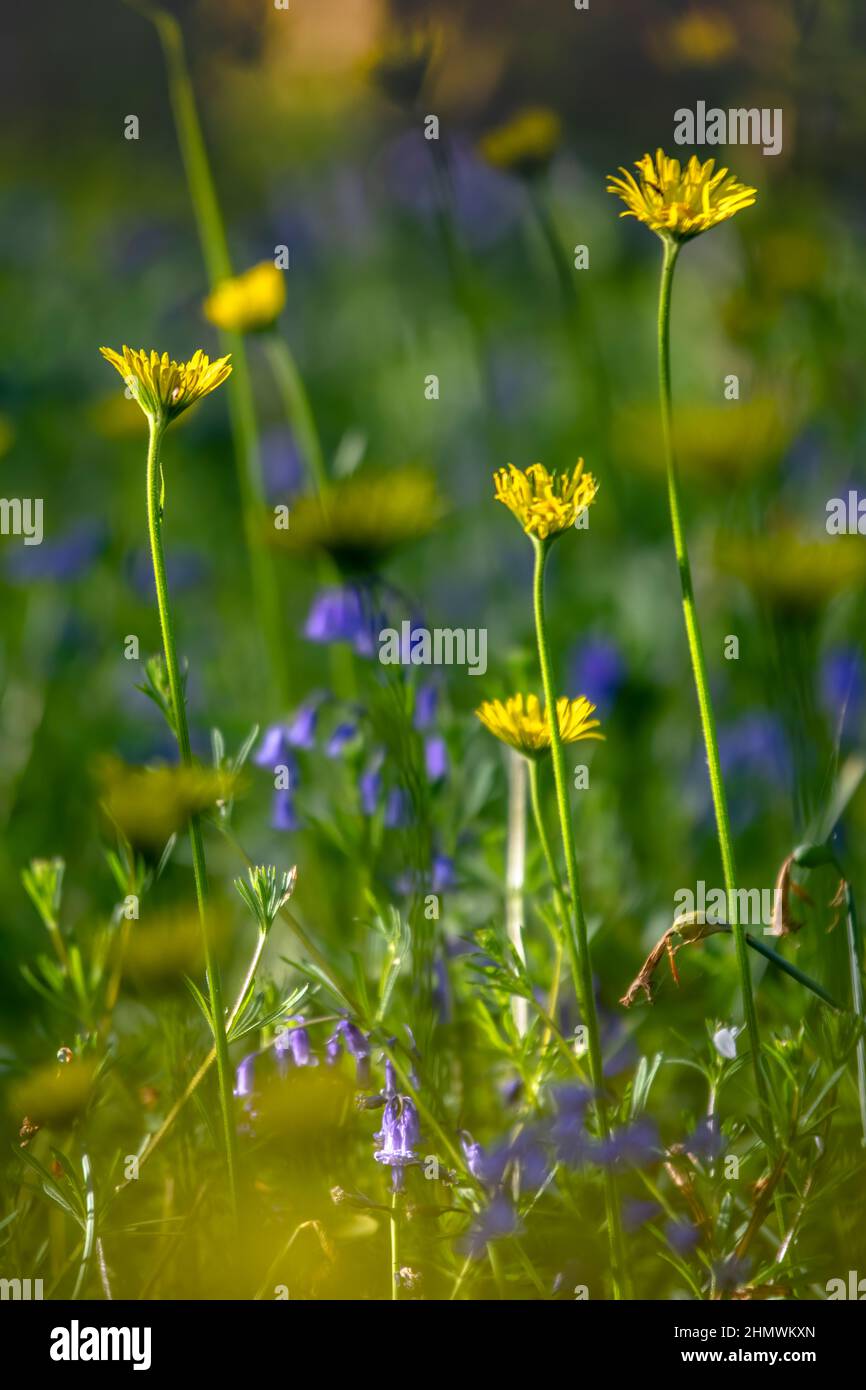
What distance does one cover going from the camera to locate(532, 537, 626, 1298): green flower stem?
3.09 ft

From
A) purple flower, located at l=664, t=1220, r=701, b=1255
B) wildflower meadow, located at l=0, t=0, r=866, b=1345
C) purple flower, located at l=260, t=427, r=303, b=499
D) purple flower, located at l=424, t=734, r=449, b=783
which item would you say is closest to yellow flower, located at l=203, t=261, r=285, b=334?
wildflower meadow, located at l=0, t=0, r=866, b=1345

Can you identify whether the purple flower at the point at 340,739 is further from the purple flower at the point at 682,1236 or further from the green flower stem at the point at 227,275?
the purple flower at the point at 682,1236

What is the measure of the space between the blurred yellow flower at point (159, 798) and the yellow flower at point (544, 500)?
1.02 ft

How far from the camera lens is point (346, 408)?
329cm

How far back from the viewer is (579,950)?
1.01 meters

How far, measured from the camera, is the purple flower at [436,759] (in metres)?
1.34

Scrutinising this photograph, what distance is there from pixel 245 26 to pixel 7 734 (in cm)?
106

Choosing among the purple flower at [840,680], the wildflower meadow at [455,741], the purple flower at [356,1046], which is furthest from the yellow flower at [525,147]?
the purple flower at [356,1046]

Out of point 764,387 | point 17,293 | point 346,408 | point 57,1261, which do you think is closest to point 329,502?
point 57,1261

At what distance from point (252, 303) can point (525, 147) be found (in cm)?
46

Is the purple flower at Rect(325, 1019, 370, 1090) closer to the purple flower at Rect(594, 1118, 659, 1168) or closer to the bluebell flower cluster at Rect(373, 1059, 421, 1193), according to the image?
the bluebell flower cluster at Rect(373, 1059, 421, 1193)

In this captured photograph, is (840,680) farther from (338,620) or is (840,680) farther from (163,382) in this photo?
(163,382)

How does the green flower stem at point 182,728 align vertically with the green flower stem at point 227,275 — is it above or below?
below

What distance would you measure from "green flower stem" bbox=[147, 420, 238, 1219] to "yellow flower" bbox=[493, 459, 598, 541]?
24 cm
